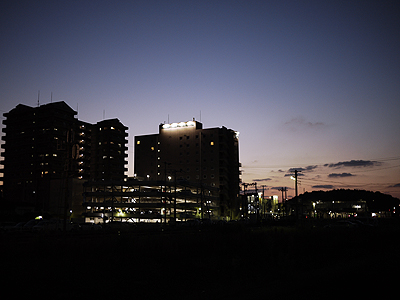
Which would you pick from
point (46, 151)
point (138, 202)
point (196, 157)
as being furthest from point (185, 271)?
point (46, 151)

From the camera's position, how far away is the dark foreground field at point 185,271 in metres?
14.1

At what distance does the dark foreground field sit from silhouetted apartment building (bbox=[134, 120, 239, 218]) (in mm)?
111495

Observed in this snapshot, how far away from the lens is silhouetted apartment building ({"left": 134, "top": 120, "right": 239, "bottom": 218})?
140875 mm

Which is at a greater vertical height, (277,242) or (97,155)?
(97,155)

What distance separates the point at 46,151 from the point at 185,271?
135 metres

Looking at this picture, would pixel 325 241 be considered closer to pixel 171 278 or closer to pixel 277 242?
pixel 277 242

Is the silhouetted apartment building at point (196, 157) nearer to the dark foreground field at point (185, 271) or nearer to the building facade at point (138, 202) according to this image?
the building facade at point (138, 202)

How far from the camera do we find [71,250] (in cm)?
2044

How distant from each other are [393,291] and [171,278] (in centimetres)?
974

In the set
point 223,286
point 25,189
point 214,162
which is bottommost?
point 223,286

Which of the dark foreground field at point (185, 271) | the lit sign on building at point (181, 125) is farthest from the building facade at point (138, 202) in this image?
the dark foreground field at point (185, 271)

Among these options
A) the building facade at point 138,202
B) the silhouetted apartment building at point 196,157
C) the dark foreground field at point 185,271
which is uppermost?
the silhouetted apartment building at point 196,157

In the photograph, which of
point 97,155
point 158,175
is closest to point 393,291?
point 158,175

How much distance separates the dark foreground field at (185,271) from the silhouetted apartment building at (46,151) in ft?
363
